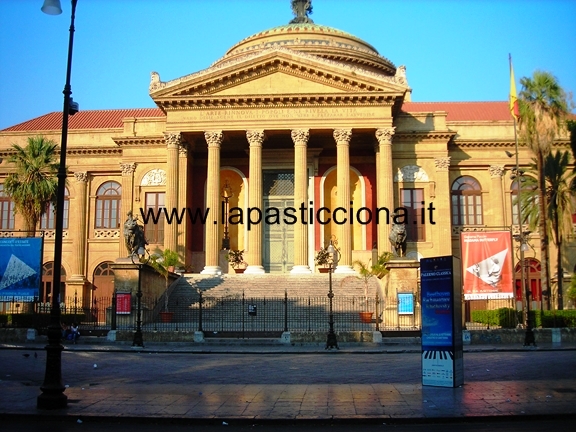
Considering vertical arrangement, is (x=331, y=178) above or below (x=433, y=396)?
above

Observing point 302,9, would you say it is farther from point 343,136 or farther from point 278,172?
point 343,136

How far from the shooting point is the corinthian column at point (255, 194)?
136 ft

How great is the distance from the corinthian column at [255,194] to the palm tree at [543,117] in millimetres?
15185

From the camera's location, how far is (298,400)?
13.6 metres

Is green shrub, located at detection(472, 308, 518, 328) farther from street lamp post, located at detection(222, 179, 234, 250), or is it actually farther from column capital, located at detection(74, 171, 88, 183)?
column capital, located at detection(74, 171, 88, 183)

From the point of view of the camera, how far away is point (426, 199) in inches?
1820

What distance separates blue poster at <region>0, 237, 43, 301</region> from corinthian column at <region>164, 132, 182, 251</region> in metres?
11.2

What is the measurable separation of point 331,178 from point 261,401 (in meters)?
34.5

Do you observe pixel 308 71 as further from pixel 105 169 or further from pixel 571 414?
pixel 571 414

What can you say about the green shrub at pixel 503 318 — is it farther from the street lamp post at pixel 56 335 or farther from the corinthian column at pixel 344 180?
the street lamp post at pixel 56 335

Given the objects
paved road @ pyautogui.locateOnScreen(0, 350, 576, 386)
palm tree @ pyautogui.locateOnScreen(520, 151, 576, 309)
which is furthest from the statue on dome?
paved road @ pyautogui.locateOnScreen(0, 350, 576, 386)

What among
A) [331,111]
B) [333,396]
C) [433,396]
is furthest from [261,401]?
[331,111]

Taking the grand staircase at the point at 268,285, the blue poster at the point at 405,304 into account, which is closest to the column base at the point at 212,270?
the grand staircase at the point at 268,285

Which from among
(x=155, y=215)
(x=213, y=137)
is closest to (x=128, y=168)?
(x=155, y=215)
